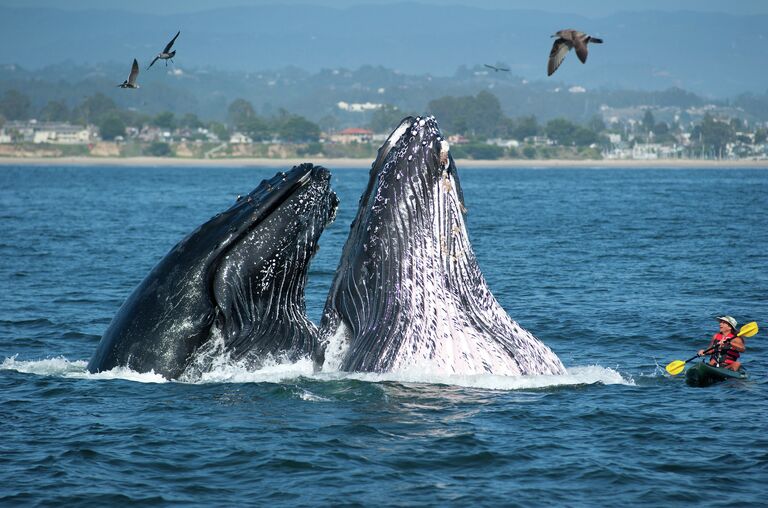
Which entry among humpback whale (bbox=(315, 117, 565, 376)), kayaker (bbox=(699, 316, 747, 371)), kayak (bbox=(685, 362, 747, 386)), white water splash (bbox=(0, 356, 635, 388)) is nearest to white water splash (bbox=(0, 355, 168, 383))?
white water splash (bbox=(0, 356, 635, 388))

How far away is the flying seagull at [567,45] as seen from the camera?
13195 millimetres

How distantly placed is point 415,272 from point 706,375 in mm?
4747

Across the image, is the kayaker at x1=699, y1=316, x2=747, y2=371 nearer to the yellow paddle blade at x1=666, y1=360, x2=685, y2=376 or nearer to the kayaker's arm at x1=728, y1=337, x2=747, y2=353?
the kayaker's arm at x1=728, y1=337, x2=747, y2=353

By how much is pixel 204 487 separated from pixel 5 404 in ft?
11.9

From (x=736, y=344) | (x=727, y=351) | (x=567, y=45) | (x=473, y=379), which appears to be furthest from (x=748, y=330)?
(x=473, y=379)

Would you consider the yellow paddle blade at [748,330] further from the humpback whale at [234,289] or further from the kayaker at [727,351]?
the humpback whale at [234,289]

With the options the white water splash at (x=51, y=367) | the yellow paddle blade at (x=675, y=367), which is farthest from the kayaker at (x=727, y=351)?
the white water splash at (x=51, y=367)

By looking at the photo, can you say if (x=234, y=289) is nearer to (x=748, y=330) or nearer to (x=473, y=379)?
(x=473, y=379)

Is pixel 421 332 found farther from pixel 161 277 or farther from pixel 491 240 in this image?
pixel 491 240

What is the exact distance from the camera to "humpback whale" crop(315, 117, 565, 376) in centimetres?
963

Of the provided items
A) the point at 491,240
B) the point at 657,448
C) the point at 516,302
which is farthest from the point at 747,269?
the point at 657,448

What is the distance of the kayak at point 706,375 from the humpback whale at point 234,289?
193 inches

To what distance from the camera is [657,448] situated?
9953 millimetres

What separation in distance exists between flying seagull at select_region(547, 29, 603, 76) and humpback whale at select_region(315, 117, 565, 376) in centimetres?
353
